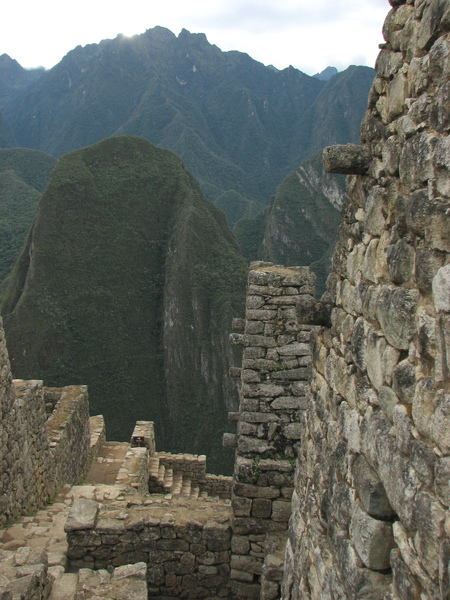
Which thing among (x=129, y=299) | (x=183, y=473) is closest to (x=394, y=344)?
(x=183, y=473)

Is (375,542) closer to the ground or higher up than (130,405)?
higher up

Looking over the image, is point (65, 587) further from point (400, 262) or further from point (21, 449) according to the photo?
point (400, 262)

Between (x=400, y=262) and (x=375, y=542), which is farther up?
(x=400, y=262)

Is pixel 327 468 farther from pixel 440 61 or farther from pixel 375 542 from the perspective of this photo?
pixel 440 61

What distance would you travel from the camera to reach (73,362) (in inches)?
2446

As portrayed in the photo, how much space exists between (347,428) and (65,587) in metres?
4.14

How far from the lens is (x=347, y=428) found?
9.00 feet

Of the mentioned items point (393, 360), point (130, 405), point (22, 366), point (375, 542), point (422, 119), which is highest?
point (422, 119)

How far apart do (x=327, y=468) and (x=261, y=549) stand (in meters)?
3.11

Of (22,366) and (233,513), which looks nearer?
(233,513)

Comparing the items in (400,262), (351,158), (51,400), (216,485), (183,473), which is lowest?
(216,485)

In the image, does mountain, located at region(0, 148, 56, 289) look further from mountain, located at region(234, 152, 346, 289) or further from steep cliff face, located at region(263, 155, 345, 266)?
steep cliff face, located at region(263, 155, 345, 266)

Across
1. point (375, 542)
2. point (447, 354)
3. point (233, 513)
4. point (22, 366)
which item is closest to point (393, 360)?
point (447, 354)

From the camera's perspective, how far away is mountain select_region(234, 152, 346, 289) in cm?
11552
